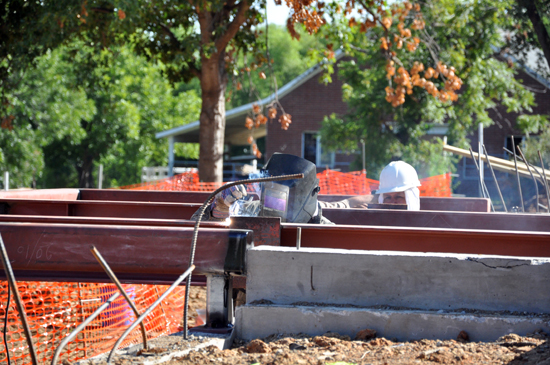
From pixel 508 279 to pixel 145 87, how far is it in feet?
126

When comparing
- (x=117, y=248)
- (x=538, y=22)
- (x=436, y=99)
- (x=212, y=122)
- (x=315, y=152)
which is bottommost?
(x=117, y=248)

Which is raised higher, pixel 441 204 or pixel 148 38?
pixel 148 38

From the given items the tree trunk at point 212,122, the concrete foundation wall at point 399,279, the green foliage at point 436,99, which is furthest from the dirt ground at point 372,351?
the green foliage at point 436,99

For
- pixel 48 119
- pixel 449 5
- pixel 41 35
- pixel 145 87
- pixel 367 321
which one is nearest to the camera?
pixel 367 321

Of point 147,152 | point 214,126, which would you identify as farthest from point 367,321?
point 147,152

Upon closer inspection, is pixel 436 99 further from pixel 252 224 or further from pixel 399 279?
pixel 399 279

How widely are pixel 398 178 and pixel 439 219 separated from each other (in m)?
1.44

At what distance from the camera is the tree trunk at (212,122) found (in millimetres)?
10656

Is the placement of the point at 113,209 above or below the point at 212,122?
below

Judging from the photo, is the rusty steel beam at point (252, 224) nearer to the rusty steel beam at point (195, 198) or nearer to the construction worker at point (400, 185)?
the construction worker at point (400, 185)

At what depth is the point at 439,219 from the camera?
4578 millimetres

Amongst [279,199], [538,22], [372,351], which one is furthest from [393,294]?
[538,22]

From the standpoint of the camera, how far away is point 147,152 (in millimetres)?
39625

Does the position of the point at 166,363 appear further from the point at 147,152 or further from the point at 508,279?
the point at 147,152
